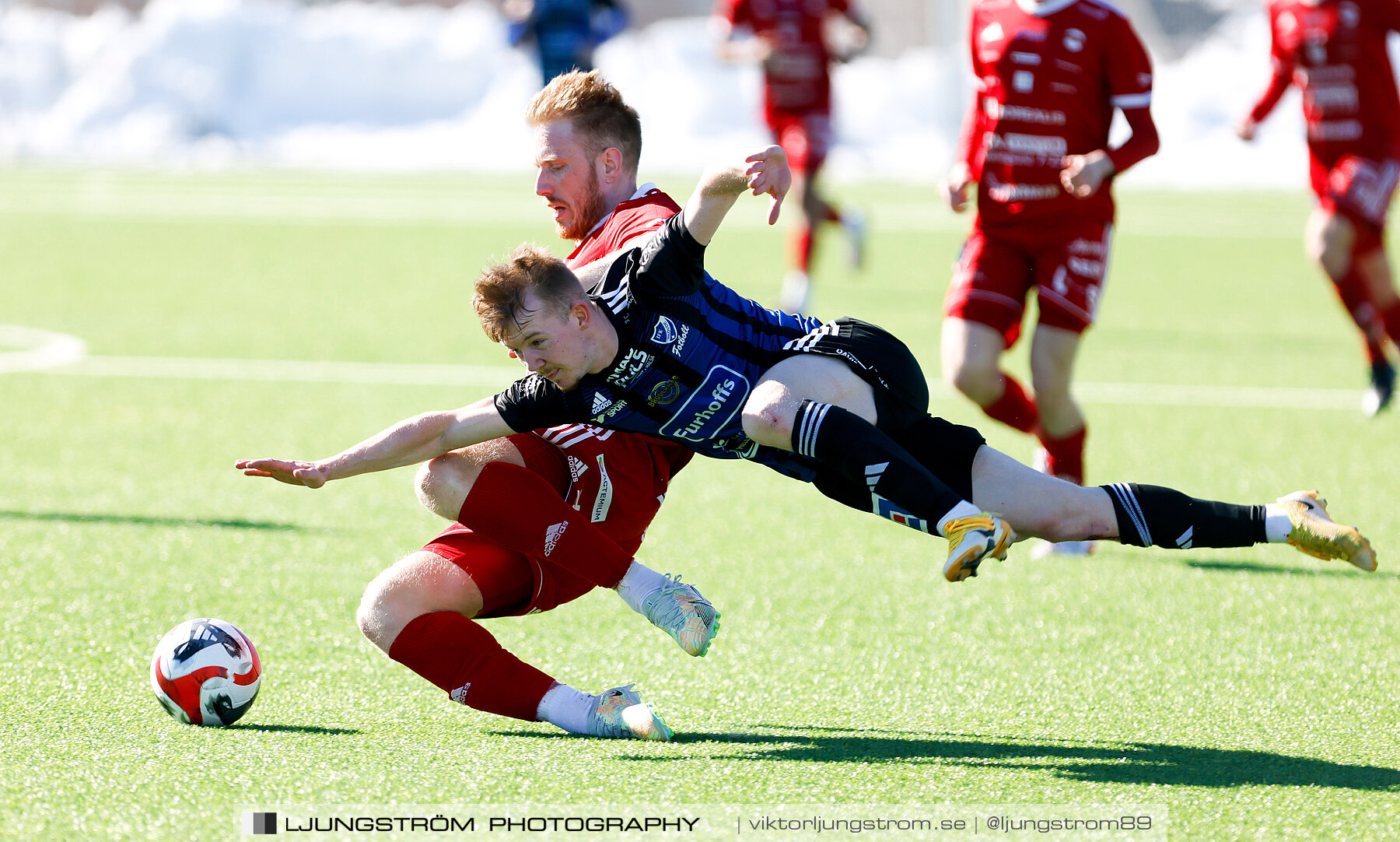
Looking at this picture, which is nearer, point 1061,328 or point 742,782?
point 742,782

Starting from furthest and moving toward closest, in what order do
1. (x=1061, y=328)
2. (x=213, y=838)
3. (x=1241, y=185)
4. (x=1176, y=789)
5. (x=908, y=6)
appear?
(x=908, y=6) → (x=1241, y=185) → (x=1061, y=328) → (x=1176, y=789) → (x=213, y=838)

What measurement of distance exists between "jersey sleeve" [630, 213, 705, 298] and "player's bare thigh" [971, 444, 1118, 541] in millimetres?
864

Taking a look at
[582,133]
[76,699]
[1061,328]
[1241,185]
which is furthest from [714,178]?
[1241,185]

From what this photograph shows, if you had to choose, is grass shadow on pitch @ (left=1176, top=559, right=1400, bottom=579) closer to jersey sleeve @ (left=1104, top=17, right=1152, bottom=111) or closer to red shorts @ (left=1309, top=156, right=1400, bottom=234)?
jersey sleeve @ (left=1104, top=17, right=1152, bottom=111)

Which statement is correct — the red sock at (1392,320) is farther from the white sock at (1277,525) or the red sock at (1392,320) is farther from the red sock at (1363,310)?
the white sock at (1277,525)

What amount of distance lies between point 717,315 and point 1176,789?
1487mm

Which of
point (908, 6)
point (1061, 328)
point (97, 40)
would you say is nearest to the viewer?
point (1061, 328)

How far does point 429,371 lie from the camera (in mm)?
9367

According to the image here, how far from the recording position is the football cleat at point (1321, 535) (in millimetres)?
3754

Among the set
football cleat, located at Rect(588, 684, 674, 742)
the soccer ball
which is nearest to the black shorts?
football cleat, located at Rect(588, 684, 674, 742)

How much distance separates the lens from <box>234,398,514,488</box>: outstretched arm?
12.5 feet

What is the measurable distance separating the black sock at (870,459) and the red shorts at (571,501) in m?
0.60

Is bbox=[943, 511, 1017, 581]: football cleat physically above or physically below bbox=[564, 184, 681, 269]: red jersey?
below

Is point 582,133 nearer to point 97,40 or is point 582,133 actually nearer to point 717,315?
point 717,315
